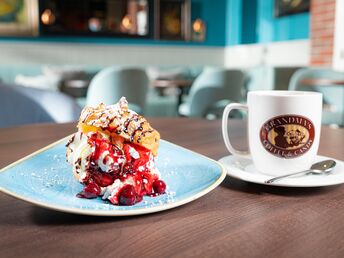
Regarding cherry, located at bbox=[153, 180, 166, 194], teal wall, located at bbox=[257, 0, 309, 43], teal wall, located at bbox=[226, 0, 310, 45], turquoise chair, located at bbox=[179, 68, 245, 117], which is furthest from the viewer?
teal wall, located at bbox=[226, 0, 310, 45]

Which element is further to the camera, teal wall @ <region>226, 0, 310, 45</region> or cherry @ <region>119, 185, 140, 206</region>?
teal wall @ <region>226, 0, 310, 45</region>

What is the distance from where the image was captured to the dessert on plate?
15.9 inches

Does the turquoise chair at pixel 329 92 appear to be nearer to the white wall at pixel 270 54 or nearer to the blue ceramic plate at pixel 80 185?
the white wall at pixel 270 54

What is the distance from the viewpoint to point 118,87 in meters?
2.99

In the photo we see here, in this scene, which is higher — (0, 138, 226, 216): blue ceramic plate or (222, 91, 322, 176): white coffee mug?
(222, 91, 322, 176): white coffee mug

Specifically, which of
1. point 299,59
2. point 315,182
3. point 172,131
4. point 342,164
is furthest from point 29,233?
point 299,59

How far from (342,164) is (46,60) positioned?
17.1 feet

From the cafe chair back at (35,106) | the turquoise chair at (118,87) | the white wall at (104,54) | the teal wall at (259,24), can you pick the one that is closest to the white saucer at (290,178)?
the cafe chair back at (35,106)

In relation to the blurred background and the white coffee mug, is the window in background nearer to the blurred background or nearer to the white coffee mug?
the blurred background

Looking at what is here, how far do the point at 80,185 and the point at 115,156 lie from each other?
66 mm

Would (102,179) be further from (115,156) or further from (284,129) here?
(284,129)

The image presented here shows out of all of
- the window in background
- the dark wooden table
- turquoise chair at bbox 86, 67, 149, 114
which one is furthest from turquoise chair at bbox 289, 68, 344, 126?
the window in background

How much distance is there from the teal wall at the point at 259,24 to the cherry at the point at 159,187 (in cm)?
486

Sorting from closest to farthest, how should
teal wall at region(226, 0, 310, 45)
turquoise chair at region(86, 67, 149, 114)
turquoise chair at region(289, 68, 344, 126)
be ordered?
1. turquoise chair at region(86, 67, 149, 114)
2. turquoise chair at region(289, 68, 344, 126)
3. teal wall at region(226, 0, 310, 45)
